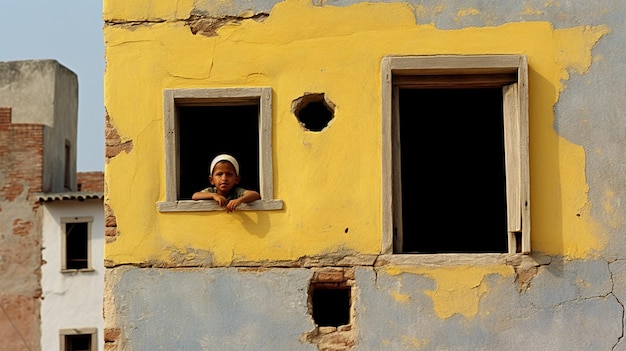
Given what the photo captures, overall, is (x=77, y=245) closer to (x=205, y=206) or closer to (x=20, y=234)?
(x=20, y=234)

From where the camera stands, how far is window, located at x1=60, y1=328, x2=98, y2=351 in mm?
29344

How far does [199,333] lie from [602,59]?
3725mm

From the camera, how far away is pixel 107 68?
9602mm

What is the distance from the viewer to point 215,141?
1209 centimetres

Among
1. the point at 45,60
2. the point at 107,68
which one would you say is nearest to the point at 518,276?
the point at 107,68

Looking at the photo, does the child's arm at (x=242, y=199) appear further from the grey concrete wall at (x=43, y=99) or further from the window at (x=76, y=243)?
the grey concrete wall at (x=43, y=99)

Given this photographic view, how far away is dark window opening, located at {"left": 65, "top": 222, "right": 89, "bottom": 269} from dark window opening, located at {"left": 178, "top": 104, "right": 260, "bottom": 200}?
59.9 ft

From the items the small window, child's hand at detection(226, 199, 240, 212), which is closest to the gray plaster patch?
child's hand at detection(226, 199, 240, 212)

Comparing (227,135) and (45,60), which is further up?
(45,60)

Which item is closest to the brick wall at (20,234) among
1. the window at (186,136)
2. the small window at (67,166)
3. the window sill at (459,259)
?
the small window at (67,166)

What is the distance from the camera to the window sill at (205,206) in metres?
9.36

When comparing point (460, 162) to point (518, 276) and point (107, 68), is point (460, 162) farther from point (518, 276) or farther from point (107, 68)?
point (107, 68)

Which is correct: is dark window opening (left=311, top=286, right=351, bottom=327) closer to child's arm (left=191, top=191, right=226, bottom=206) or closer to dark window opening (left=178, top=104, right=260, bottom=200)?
child's arm (left=191, top=191, right=226, bottom=206)

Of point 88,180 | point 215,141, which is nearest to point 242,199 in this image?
point 215,141
